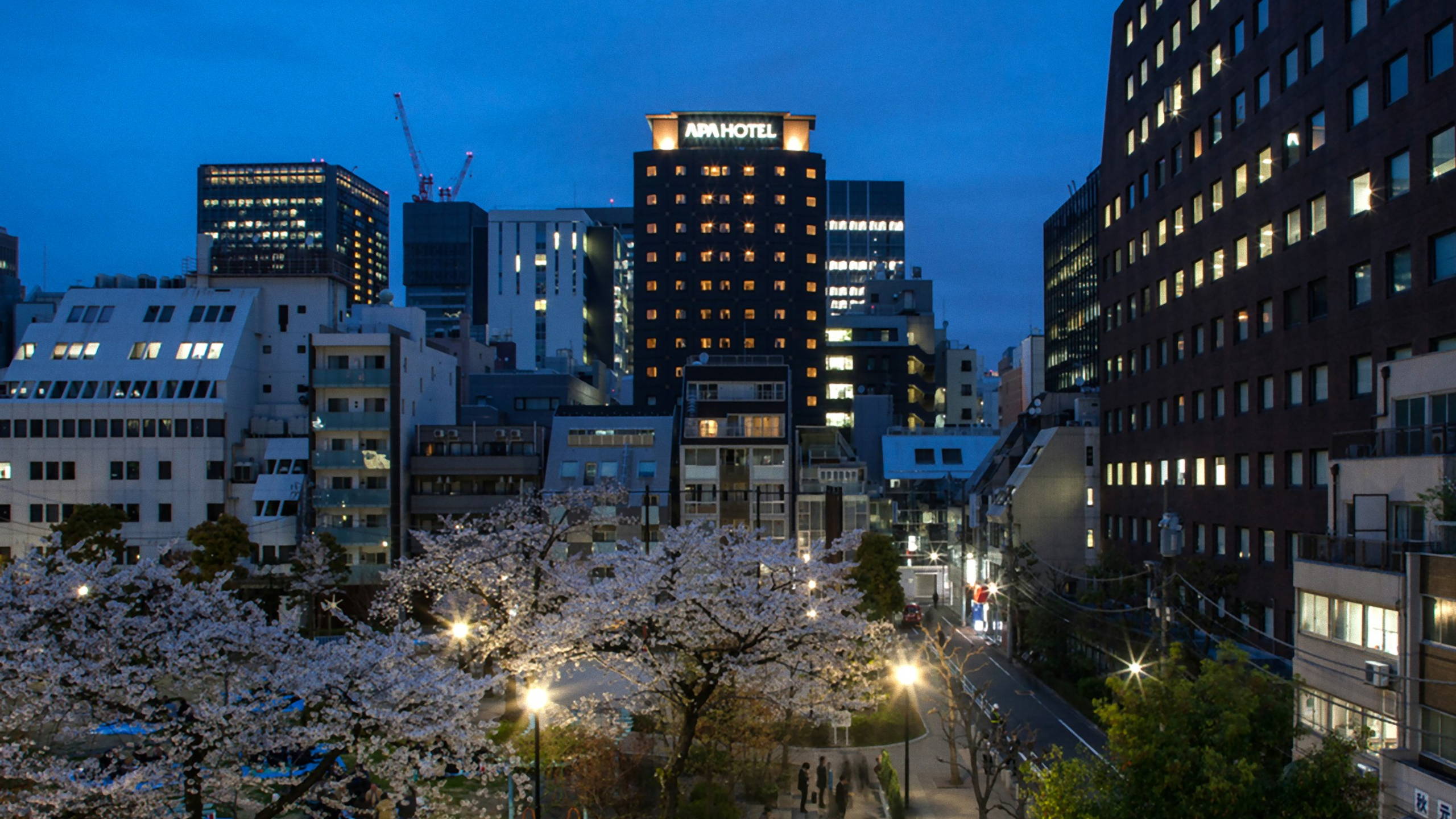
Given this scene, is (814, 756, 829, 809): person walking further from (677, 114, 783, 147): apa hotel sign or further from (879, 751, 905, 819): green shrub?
(677, 114, 783, 147): apa hotel sign

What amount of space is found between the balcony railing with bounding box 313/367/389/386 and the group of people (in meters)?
43.0

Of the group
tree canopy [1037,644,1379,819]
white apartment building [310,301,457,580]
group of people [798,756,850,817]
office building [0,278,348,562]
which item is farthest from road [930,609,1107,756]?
office building [0,278,348,562]

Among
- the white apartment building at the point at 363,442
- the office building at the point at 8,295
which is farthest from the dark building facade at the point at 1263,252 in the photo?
the office building at the point at 8,295

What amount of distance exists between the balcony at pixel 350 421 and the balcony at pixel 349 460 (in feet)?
4.78

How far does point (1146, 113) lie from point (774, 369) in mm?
27867

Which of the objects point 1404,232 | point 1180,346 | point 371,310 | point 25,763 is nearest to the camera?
point 25,763

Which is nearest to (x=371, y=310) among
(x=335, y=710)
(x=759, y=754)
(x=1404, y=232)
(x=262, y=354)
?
(x=262, y=354)

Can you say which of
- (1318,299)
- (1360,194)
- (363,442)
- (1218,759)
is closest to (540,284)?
(363,442)

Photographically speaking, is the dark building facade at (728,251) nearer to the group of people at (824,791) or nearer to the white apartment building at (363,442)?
the white apartment building at (363,442)

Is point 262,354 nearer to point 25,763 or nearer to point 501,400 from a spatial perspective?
point 501,400

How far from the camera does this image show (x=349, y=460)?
62.9 metres

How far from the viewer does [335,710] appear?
19.0 meters

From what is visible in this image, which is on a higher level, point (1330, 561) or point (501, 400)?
point (501, 400)

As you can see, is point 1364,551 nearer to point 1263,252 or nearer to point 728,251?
point 1263,252
